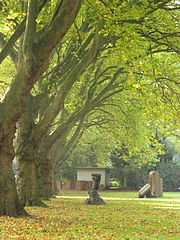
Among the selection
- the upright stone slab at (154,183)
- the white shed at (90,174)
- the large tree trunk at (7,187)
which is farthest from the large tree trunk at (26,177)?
the white shed at (90,174)

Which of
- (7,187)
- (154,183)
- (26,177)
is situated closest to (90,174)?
(154,183)

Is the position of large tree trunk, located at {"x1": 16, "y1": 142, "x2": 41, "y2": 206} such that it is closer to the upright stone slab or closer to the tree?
the tree

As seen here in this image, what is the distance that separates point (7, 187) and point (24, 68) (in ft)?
12.7

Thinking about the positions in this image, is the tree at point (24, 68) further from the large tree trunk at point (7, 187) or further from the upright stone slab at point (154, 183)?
the upright stone slab at point (154, 183)

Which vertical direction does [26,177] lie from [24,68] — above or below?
below

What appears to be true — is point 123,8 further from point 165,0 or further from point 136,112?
point 136,112

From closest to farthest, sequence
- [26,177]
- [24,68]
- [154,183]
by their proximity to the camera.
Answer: [24,68] < [26,177] < [154,183]

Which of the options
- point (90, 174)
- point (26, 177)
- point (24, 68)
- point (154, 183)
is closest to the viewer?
point (24, 68)

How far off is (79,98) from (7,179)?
11094 mm

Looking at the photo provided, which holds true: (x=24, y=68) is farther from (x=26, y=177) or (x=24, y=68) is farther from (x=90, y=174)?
(x=90, y=174)

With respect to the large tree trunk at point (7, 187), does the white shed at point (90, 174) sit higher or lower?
higher

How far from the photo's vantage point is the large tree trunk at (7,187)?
41.4 feet

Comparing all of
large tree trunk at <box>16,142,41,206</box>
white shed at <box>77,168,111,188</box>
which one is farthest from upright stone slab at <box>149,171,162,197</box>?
large tree trunk at <box>16,142,41,206</box>

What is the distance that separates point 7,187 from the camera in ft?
41.9
